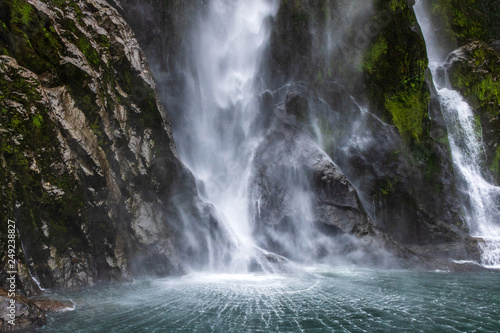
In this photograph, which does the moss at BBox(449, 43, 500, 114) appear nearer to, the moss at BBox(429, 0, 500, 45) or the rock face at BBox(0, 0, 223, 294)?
the moss at BBox(429, 0, 500, 45)

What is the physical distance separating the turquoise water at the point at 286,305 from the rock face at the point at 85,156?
58.6 inches

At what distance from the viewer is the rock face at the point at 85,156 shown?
9.90m

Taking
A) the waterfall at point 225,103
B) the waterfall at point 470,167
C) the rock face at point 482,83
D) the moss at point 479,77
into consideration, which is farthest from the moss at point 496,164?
the waterfall at point 225,103

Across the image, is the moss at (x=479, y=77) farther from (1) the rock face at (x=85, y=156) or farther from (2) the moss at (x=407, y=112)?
(1) the rock face at (x=85, y=156)

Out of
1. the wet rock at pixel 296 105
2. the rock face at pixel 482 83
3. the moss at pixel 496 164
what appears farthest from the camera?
the rock face at pixel 482 83

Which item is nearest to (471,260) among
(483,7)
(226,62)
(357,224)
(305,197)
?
(357,224)

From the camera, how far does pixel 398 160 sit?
64.0 ft

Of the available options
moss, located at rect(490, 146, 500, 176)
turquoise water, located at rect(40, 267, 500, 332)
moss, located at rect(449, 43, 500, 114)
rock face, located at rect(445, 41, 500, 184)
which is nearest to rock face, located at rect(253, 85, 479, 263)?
turquoise water, located at rect(40, 267, 500, 332)

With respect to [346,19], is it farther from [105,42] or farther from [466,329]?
[466,329]

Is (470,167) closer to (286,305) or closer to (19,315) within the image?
(286,305)

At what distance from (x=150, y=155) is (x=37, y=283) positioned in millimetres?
5954

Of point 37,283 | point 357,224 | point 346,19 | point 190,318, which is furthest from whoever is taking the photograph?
point 346,19

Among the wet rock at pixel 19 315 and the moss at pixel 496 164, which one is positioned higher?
the moss at pixel 496 164

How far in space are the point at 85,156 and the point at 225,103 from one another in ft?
36.7
